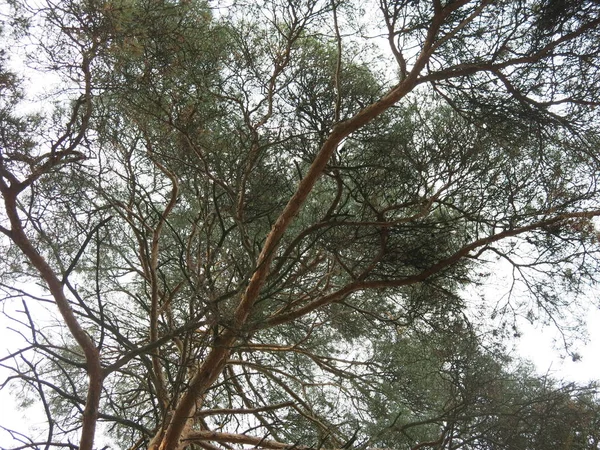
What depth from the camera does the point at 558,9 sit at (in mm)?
2842

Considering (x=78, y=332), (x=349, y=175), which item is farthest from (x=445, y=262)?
(x=78, y=332)

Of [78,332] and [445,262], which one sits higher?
[445,262]

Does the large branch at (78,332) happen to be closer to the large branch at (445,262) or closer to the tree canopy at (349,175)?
the tree canopy at (349,175)

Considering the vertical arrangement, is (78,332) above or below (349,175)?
below

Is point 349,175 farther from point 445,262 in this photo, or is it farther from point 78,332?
point 78,332

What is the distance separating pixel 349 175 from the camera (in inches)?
131

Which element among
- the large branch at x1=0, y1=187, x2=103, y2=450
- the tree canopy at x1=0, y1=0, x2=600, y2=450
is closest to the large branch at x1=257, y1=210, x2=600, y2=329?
the tree canopy at x1=0, y1=0, x2=600, y2=450

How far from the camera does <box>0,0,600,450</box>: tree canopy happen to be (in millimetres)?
3020

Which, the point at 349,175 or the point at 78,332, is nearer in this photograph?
the point at 78,332

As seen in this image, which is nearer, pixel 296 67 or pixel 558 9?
pixel 558 9

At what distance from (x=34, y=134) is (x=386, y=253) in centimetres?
221

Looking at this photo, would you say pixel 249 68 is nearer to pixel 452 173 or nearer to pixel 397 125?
pixel 397 125

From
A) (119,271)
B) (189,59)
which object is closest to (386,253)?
(189,59)

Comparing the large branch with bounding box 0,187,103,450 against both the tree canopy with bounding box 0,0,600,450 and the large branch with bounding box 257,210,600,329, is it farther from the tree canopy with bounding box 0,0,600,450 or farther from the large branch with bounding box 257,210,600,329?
the large branch with bounding box 257,210,600,329
